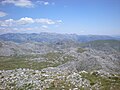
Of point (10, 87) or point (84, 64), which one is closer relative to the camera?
point (10, 87)

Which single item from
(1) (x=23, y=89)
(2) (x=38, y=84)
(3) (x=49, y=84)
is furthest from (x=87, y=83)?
(1) (x=23, y=89)

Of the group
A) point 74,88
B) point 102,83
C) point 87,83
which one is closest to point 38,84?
point 74,88

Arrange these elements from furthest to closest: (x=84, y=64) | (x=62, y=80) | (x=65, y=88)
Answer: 1. (x=84, y=64)
2. (x=62, y=80)
3. (x=65, y=88)

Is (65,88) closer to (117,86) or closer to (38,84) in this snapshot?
(38,84)

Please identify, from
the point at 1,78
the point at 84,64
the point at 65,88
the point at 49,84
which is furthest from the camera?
the point at 84,64

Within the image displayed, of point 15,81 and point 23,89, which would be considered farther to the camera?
point 15,81

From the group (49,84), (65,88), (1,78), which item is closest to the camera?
(65,88)

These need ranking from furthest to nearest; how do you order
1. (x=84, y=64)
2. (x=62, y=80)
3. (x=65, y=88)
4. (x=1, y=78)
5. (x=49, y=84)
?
(x=84, y=64) < (x=1, y=78) < (x=62, y=80) < (x=49, y=84) < (x=65, y=88)

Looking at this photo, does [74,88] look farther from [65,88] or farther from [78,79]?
[78,79]

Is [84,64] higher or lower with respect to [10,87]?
lower
